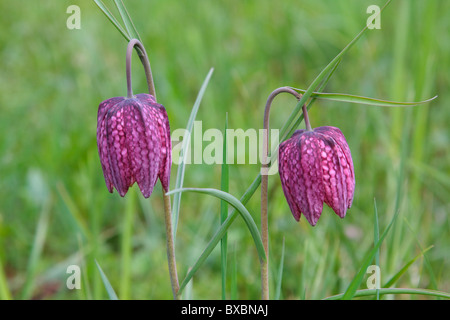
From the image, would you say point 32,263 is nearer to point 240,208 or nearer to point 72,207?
point 72,207

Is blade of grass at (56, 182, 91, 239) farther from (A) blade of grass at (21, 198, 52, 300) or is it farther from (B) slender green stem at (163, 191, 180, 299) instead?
(B) slender green stem at (163, 191, 180, 299)

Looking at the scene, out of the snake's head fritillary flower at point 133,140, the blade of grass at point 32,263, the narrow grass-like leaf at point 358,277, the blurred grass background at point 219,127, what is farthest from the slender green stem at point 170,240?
the blade of grass at point 32,263

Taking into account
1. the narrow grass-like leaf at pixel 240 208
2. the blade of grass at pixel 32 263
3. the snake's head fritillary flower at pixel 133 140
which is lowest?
the blade of grass at pixel 32 263

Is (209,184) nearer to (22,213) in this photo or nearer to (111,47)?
(22,213)

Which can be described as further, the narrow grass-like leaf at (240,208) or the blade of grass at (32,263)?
the blade of grass at (32,263)

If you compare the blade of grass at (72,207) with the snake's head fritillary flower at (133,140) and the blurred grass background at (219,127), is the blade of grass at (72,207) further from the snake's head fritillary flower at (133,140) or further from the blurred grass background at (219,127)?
the snake's head fritillary flower at (133,140)

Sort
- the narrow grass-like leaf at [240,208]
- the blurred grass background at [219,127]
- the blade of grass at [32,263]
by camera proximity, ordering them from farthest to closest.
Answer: the blurred grass background at [219,127]
the blade of grass at [32,263]
the narrow grass-like leaf at [240,208]

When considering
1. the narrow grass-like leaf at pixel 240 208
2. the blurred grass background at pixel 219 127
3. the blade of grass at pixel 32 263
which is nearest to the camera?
the narrow grass-like leaf at pixel 240 208

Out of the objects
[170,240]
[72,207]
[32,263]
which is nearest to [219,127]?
[72,207]
